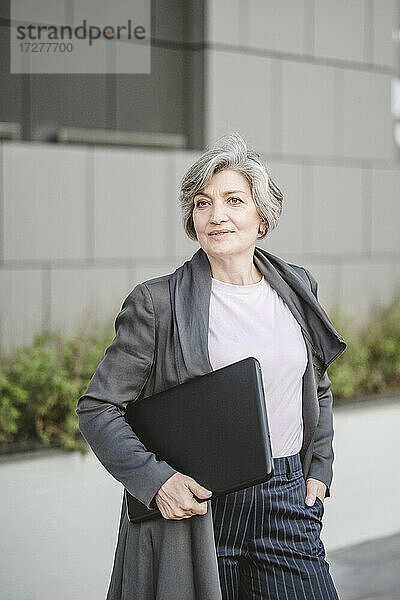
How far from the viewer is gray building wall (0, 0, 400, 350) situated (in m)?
6.29

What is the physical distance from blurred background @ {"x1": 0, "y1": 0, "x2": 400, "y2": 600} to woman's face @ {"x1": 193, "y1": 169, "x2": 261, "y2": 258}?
240 cm

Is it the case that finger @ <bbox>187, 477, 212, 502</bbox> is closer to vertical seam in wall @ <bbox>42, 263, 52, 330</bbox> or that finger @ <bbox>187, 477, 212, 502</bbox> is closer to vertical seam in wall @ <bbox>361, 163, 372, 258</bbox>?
vertical seam in wall @ <bbox>42, 263, 52, 330</bbox>

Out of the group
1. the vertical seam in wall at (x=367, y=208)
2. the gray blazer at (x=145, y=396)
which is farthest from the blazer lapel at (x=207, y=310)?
the vertical seam in wall at (x=367, y=208)

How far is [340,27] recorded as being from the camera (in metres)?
7.65

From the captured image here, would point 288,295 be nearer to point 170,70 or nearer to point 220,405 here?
point 220,405

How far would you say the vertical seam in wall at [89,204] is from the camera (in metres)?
6.50

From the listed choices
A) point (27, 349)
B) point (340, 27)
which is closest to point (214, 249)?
point (27, 349)

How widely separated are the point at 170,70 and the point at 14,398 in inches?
117

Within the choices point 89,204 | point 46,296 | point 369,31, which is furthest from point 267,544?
point 369,31

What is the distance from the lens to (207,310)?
9.08ft

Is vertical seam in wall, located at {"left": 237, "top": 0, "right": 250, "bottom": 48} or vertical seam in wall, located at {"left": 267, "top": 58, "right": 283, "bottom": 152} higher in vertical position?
vertical seam in wall, located at {"left": 237, "top": 0, "right": 250, "bottom": 48}

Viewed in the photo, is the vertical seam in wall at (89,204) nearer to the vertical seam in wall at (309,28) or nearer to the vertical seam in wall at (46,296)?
the vertical seam in wall at (46,296)

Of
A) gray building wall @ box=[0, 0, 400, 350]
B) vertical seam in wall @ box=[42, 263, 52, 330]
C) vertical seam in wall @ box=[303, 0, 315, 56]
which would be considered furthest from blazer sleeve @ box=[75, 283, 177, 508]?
vertical seam in wall @ box=[303, 0, 315, 56]

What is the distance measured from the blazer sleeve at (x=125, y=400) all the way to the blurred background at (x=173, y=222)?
2.08 m
